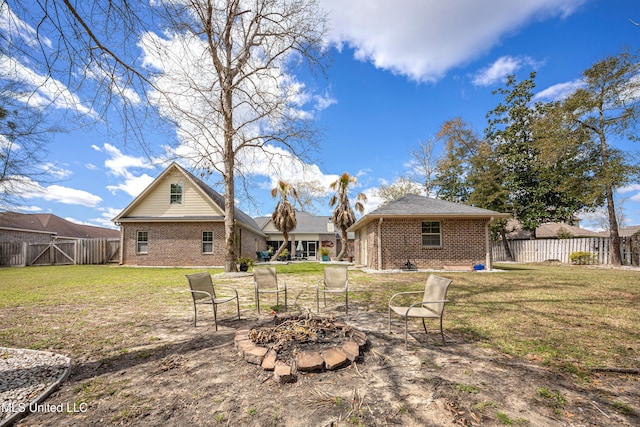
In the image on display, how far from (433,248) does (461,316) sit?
31.5ft

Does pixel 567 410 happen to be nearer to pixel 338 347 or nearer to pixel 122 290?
pixel 338 347

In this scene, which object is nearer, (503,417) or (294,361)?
(503,417)

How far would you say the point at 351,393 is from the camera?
2.72m

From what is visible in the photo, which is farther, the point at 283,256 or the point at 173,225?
the point at 283,256

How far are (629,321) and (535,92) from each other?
27100 millimetres

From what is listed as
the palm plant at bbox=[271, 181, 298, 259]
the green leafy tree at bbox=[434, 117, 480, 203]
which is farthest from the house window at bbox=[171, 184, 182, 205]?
the green leafy tree at bbox=[434, 117, 480, 203]

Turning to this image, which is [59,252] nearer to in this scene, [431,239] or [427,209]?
[427,209]

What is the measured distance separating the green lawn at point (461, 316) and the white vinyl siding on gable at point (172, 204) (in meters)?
9.85

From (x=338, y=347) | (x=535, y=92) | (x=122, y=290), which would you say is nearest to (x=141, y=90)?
(x=338, y=347)

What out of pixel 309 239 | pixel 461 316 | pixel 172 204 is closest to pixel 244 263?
pixel 172 204

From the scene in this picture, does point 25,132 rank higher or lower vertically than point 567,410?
higher

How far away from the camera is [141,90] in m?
3.88

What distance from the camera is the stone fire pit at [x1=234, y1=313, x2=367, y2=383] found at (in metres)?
3.12

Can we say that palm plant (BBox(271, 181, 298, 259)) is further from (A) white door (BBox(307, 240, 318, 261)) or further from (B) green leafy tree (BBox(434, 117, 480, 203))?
(B) green leafy tree (BBox(434, 117, 480, 203))
